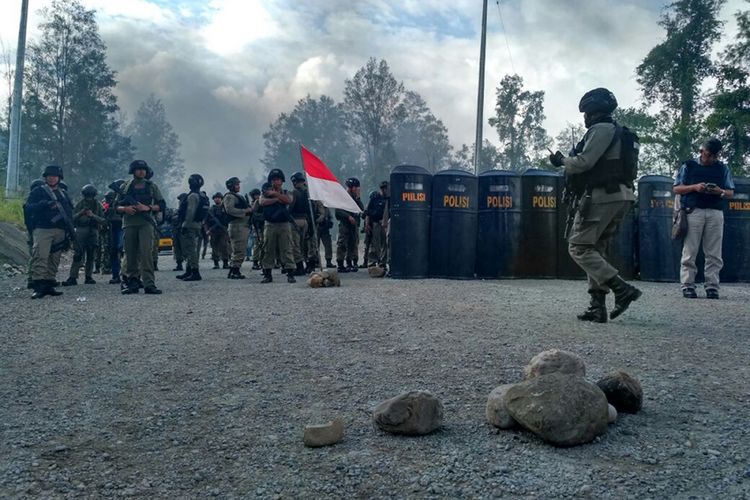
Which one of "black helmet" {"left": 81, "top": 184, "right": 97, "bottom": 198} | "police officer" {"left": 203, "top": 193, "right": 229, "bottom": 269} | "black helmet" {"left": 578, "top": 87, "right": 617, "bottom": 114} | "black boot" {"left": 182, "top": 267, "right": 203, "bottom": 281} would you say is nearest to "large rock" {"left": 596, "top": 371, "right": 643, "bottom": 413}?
"black helmet" {"left": 578, "top": 87, "right": 617, "bottom": 114}

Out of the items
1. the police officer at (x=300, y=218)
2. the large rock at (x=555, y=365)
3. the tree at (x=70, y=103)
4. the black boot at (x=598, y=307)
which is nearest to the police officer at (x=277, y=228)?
the police officer at (x=300, y=218)

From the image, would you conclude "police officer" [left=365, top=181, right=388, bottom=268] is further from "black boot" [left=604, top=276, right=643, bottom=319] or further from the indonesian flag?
"black boot" [left=604, top=276, right=643, bottom=319]

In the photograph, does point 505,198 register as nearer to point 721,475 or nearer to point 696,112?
point 721,475

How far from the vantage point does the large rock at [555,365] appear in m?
3.23

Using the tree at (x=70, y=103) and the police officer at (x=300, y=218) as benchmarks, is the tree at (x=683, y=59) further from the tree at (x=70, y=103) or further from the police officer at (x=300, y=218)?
the tree at (x=70, y=103)

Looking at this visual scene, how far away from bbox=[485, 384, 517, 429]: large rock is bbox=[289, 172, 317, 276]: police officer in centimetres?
869

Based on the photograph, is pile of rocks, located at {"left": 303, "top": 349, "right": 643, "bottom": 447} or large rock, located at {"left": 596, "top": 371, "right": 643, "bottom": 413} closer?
pile of rocks, located at {"left": 303, "top": 349, "right": 643, "bottom": 447}

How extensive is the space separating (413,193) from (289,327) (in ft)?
16.3

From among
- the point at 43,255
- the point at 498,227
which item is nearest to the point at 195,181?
the point at 43,255

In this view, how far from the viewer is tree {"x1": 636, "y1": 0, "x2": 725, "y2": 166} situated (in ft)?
103

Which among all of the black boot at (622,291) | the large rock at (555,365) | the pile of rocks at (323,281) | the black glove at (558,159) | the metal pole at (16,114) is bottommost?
the large rock at (555,365)

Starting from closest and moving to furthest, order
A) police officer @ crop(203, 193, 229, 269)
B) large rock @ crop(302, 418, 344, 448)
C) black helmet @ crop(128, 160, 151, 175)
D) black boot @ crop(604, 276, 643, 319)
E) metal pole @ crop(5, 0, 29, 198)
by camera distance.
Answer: large rock @ crop(302, 418, 344, 448), black boot @ crop(604, 276, 643, 319), black helmet @ crop(128, 160, 151, 175), police officer @ crop(203, 193, 229, 269), metal pole @ crop(5, 0, 29, 198)

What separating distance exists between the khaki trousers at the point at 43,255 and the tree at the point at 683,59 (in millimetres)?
29393

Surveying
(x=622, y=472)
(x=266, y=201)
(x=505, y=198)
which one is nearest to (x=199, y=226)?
(x=266, y=201)
